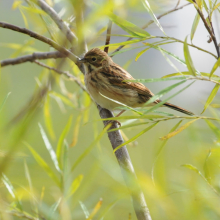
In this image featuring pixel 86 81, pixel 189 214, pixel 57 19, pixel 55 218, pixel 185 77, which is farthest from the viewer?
pixel 86 81

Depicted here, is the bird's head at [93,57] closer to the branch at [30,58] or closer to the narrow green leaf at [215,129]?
the branch at [30,58]

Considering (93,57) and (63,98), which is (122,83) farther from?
(63,98)

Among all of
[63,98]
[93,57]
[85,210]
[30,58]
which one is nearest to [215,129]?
[85,210]

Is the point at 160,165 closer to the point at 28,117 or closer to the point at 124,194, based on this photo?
the point at 124,194

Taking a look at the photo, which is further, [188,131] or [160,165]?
[188,131]

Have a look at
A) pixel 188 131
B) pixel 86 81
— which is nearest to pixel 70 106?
pixel 86 81

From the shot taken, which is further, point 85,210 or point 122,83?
point 122,83

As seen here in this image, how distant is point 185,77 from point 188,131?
0.67ft

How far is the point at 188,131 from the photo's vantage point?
3.55 ft

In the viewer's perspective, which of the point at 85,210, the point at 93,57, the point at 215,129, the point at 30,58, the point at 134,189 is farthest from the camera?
the point at 93,57

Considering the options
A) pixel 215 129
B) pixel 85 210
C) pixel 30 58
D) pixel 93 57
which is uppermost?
pixel 93 57

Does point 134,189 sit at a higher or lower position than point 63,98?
lower

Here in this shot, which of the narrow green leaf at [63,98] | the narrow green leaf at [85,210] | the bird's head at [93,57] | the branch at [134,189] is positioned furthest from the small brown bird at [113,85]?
the narrow green leaf at [85,210]

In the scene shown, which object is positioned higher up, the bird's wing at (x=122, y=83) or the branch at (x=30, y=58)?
the bird's wing at (x=122, y=83)
